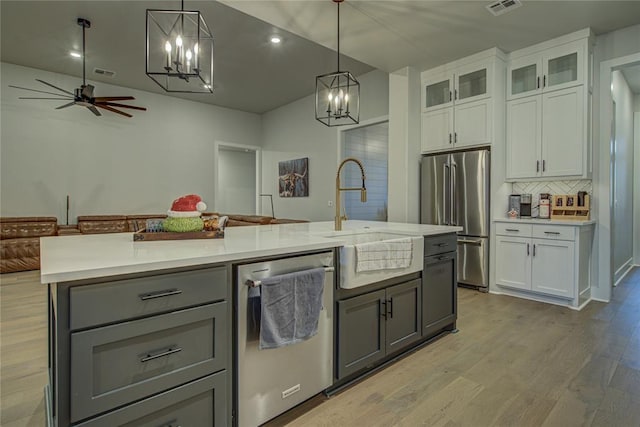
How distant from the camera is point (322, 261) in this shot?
70.8 inches

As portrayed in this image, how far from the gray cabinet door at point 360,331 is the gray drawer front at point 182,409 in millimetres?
708

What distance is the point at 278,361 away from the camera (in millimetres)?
1614

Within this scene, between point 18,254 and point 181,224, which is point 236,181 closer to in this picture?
point 18,254

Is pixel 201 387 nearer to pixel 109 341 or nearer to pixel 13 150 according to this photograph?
pixel 109 341

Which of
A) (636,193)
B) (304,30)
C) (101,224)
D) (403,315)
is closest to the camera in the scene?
(403,315)

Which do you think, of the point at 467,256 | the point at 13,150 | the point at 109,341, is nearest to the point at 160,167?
the point at 13,150

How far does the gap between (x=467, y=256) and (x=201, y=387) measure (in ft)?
12.1

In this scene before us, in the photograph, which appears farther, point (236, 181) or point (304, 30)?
point (236, 181)

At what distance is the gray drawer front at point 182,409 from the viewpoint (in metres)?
1.17

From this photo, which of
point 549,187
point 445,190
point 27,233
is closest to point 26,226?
point 27,233

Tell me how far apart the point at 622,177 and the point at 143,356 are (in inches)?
235

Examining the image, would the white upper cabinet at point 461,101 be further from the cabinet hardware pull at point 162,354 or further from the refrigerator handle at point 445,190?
the cabinet hardware pull at point 162,354

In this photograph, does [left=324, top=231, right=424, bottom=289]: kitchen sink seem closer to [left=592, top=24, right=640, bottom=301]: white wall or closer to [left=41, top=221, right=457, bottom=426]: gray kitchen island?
[left=41, top=221, right=457, bottom=426]: gray kitchen island

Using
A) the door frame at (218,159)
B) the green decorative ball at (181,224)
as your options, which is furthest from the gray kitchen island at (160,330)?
the door frame at (218,159)
